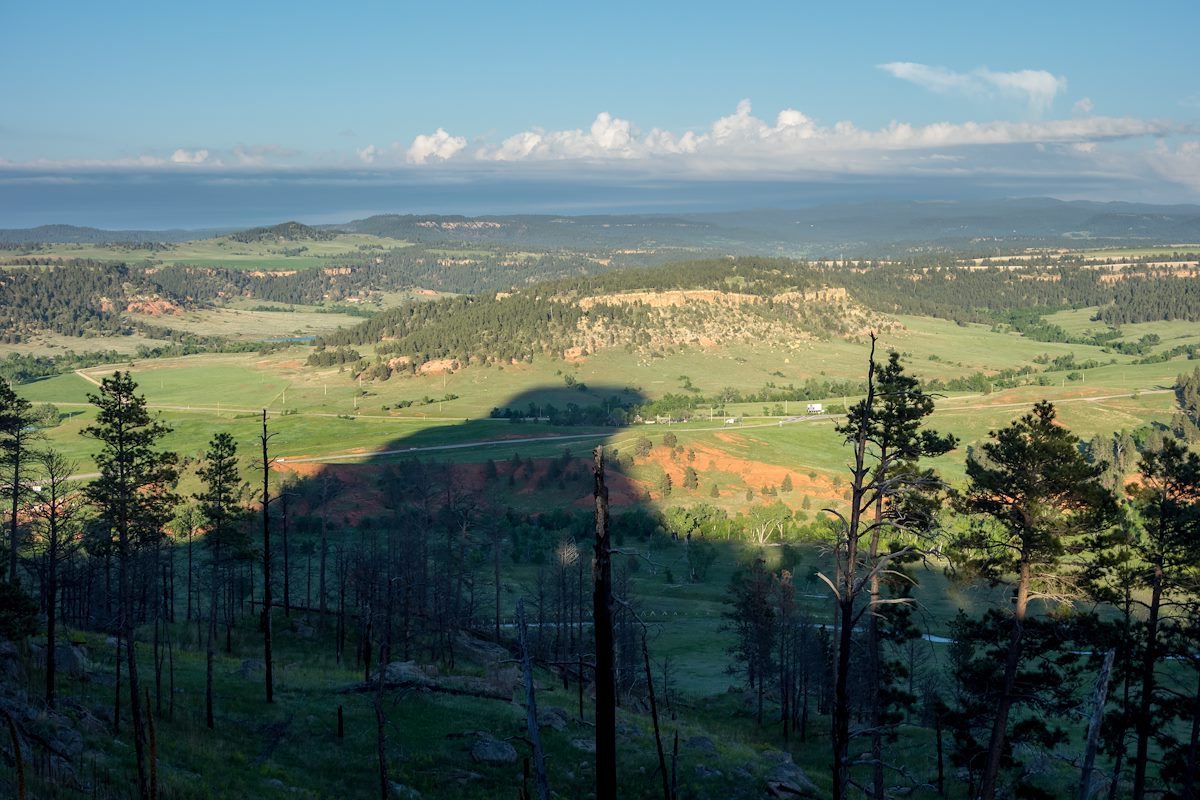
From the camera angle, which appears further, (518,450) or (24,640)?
(518,450)

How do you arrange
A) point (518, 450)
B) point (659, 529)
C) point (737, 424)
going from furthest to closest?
point (737, 424) < point (518, 450) < point (659, 529)

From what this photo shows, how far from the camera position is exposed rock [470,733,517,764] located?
31234 mm

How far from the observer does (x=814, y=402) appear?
16612 centimetres

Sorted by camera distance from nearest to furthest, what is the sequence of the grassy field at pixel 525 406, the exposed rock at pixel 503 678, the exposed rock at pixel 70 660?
the exposed rock at pixel 70 660, the exposed rock at pixel 503 678, the grassy field at pixel 525 406

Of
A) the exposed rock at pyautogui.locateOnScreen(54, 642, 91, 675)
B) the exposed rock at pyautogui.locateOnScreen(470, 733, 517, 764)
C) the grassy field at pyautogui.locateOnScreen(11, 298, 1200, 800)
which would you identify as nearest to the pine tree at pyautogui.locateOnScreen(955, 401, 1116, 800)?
the grassy field at pyautogui.locateOnScreen(11, 298, 1200, 800)

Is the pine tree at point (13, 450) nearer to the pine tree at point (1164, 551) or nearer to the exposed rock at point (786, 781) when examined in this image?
the exposed rock at point (786, 781)

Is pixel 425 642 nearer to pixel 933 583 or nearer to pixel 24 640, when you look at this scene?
pixel 24 640

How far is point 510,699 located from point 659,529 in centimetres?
6031

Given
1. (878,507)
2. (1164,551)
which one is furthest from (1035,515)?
(878,507)

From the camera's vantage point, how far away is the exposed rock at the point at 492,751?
102 ft

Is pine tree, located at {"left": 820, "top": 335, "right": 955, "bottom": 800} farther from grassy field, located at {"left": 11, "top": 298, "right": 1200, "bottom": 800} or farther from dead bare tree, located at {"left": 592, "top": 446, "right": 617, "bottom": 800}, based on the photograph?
dead bare tree, located at {"left": 592, "top": 446, "right": 617, "bottom": 800}

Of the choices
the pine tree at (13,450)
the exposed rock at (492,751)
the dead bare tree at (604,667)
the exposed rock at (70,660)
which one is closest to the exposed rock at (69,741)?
the exposed rock at (70,660)

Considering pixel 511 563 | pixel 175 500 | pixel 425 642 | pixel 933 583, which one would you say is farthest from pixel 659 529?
pixel 175 500

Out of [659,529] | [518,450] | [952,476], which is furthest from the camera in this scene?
[518,450]
